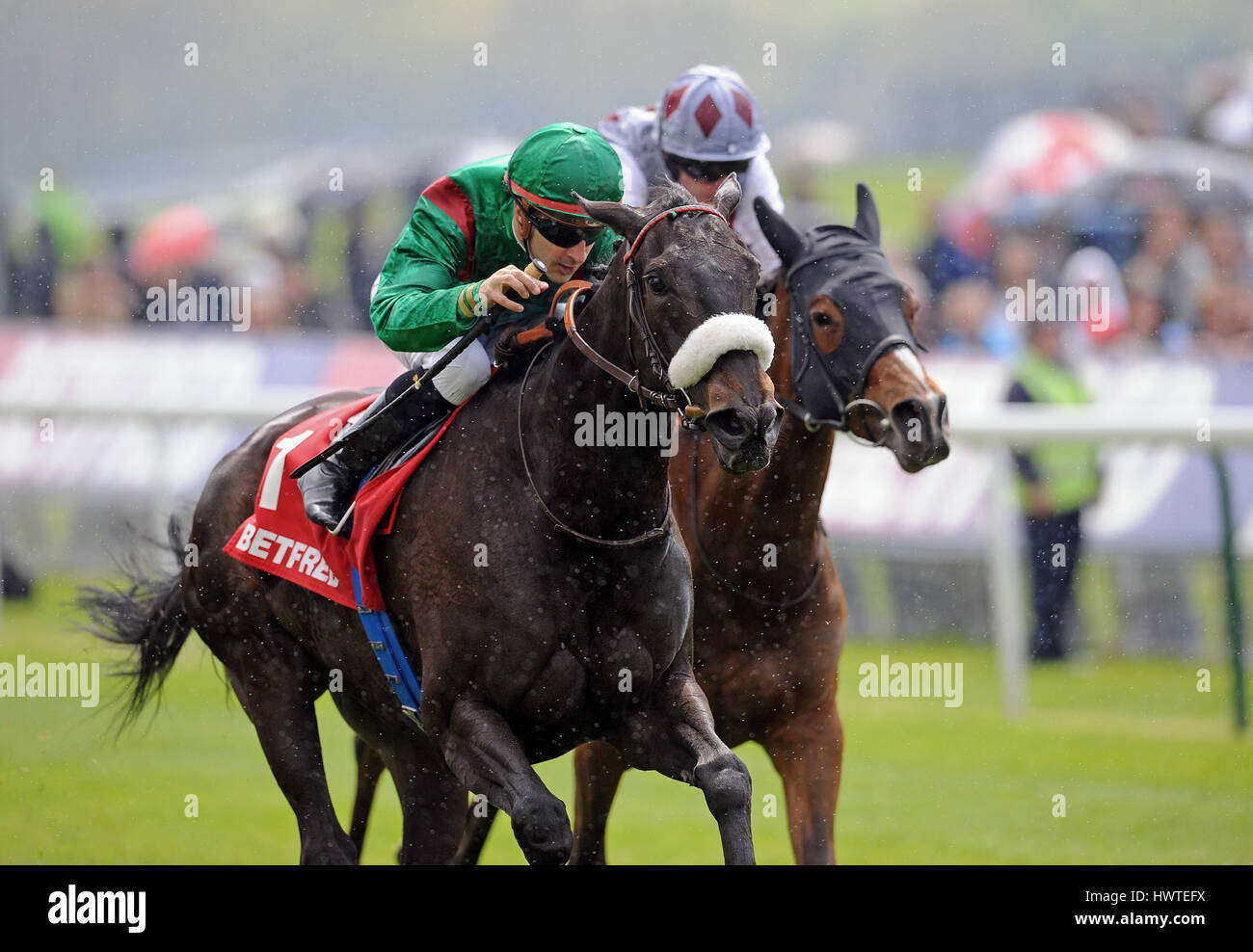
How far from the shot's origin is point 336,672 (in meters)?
4.23

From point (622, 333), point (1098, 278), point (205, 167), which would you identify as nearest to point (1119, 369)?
point (1098, 278)

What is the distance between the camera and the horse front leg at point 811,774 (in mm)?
4129

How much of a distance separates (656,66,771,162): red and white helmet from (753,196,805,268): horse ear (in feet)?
0.58

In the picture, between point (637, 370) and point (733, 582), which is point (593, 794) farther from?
point (637, 370)

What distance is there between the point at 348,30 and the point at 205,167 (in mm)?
2968

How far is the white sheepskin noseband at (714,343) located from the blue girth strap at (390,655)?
3.81ft

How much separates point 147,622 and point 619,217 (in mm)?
2489

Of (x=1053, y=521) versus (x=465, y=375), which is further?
(x=1053, y=521)

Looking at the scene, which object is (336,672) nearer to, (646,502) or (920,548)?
(646,502)

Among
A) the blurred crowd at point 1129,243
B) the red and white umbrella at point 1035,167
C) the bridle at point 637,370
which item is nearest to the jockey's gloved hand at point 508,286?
the bridle at point 637,370

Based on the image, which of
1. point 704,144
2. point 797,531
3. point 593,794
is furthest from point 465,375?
point 593,794

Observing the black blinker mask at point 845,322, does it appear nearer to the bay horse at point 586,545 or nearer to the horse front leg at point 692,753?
the bay horse at point 586,545

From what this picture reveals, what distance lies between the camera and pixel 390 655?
12.7 feet

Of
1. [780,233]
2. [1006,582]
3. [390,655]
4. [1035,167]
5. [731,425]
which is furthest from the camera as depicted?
[1035,167]
